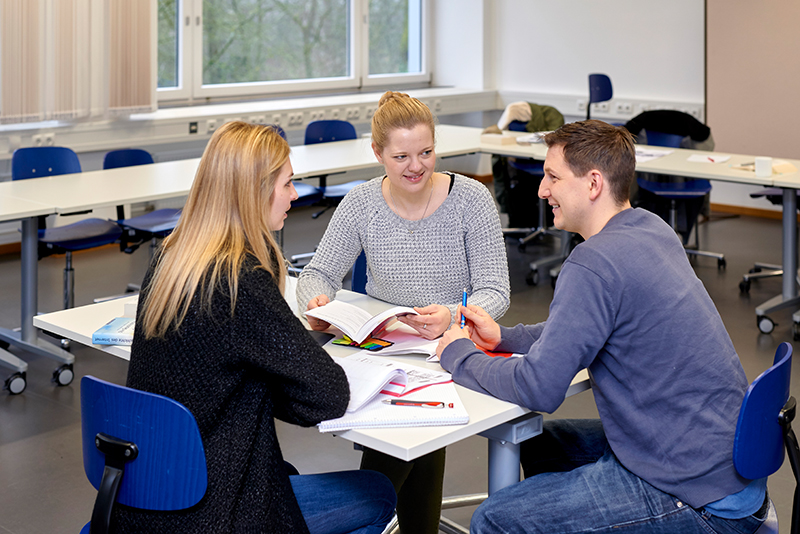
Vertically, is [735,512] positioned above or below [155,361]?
below

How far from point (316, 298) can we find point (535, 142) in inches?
140

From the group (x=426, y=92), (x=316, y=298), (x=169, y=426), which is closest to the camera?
(x=169, y=426)

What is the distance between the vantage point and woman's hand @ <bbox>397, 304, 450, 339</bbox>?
1952 millimetres

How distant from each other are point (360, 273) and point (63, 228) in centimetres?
216

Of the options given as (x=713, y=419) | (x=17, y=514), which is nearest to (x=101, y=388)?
(x=713, y=419)

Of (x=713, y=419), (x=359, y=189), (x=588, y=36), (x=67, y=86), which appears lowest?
(x=713, y=419)

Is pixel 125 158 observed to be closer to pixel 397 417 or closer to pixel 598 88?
pixel 598 88

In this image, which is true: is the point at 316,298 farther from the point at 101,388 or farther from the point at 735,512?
the point at 735,512

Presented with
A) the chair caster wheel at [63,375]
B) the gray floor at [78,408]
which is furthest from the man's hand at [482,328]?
the chair caster wheel at [63,375]

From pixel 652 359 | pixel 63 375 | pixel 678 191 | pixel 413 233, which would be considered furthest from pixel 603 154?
pixel 678 191

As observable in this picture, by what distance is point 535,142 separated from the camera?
5.42 meters

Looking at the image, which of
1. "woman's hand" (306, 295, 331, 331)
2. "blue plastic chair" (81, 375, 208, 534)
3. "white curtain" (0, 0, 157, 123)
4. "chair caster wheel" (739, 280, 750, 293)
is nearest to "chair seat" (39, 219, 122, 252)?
"white curtain" (0, 0, 157, 123)

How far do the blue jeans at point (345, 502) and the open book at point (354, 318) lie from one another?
1.10ft

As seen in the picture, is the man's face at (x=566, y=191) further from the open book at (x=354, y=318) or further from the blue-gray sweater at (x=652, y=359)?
the open book at (x=354, y=318)
